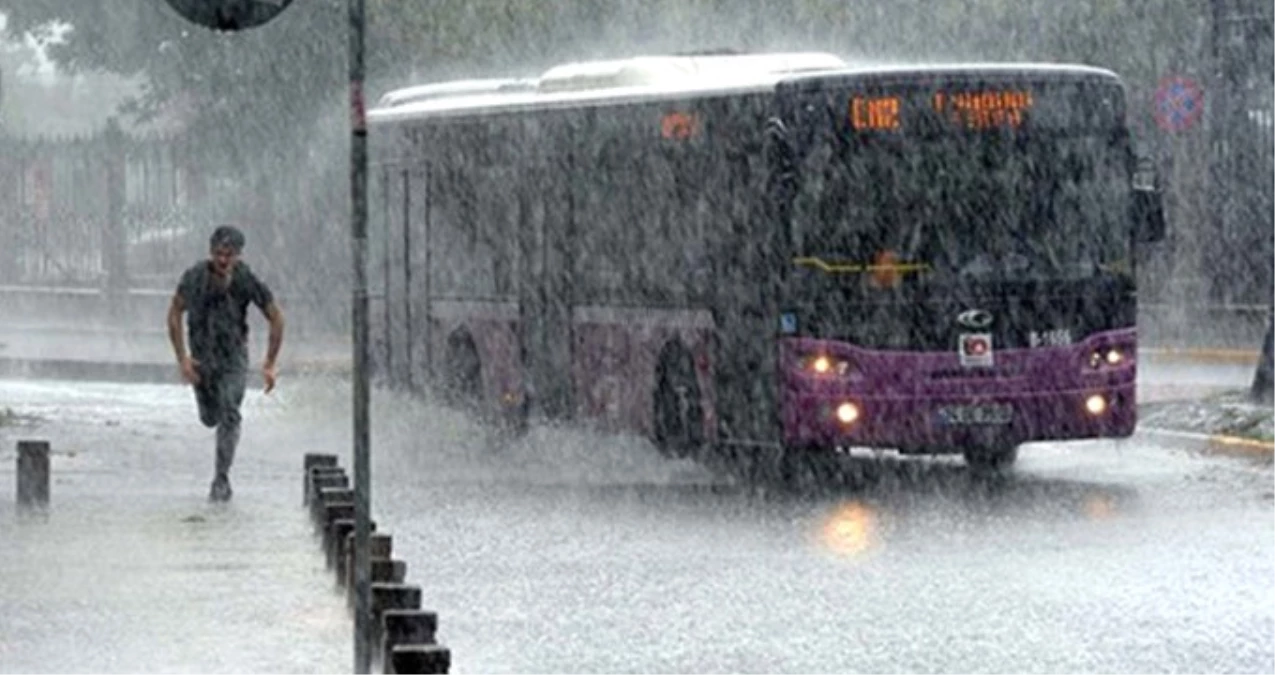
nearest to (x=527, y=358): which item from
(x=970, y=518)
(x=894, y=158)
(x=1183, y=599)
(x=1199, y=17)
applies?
(x=894, y=158)

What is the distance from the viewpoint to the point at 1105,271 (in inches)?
888

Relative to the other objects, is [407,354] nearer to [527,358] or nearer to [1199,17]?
[527,358]

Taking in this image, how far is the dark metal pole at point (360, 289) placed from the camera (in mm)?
11383

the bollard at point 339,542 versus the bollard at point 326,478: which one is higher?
the bollard at point 326,478

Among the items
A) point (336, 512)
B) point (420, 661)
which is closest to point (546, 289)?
point (336, 512)

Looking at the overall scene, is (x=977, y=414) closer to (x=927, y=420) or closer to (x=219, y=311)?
(x=927, y=420)

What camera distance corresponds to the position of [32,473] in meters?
20.1

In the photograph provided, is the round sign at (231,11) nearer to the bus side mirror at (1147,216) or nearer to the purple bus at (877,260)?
the purple bus at (877,260)

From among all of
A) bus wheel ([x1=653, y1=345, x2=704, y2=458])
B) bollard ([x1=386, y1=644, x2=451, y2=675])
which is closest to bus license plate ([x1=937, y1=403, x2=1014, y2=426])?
bus wheel ([x1=653, y1=345, x2=704, y2=458])

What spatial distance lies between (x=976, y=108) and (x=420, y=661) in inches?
482

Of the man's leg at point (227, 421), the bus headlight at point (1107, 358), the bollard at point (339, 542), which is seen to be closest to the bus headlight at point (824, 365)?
the bus headlight at point (1107, 358)

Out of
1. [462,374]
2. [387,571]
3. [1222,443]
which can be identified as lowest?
[1222,443]

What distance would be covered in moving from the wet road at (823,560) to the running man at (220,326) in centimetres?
60

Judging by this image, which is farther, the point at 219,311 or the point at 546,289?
the point at 546,289
